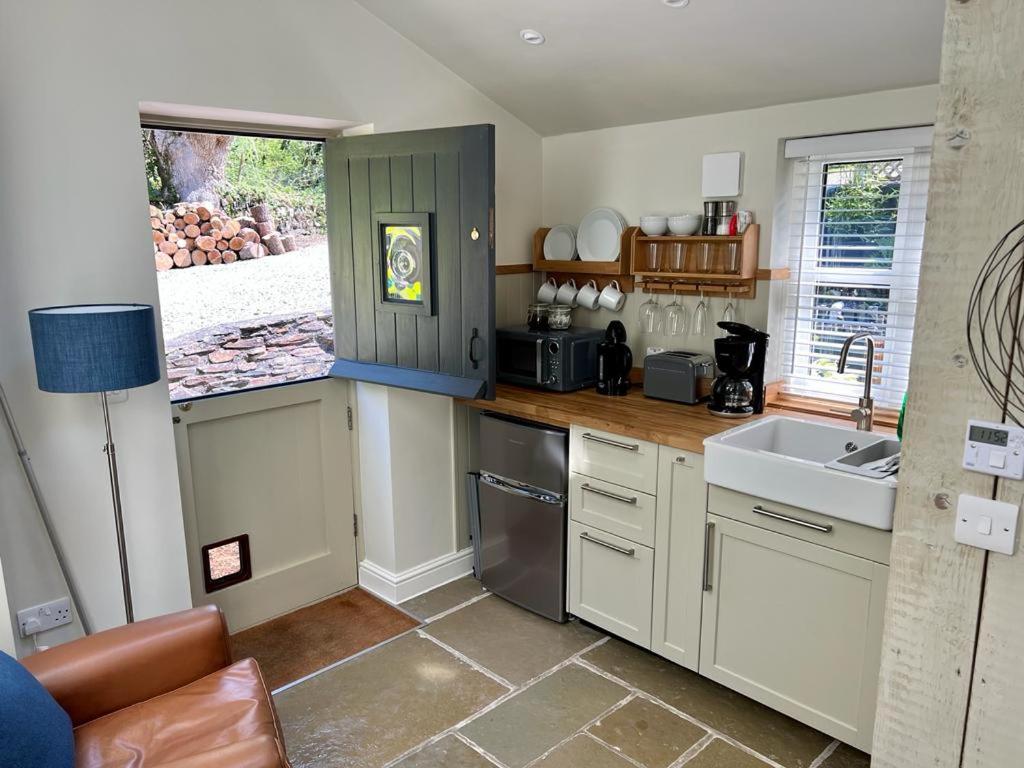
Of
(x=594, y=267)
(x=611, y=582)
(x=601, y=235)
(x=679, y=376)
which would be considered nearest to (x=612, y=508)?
(x=611, y=582)

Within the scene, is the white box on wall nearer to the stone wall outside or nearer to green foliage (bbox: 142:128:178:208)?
the stone wall outside

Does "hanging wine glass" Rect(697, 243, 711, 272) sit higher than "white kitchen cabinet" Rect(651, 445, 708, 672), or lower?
higher

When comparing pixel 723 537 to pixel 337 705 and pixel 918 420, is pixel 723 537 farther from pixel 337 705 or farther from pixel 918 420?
pixel 337 705

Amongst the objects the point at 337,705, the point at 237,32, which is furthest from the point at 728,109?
the point at 337,705

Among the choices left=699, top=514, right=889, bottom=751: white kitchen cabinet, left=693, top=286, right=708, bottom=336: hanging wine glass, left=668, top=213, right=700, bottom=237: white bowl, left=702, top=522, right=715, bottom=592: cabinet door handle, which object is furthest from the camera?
left=693, top=286, right=708, bottom=336: hanging wine glass

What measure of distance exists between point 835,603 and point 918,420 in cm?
85

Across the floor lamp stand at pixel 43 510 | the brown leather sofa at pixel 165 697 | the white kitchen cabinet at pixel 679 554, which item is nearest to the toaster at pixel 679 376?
the white kitchen cabinet at pixel 679 554

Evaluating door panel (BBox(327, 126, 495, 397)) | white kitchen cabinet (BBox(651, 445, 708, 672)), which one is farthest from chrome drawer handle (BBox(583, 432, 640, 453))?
door panel (BBox(327, 126, 495, 397))

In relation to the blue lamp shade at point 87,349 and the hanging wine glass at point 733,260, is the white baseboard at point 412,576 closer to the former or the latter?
the blue lamp shade at point 87,349

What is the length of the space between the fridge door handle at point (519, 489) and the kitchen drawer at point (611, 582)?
0.40ft

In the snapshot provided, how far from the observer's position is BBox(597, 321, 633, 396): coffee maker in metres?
3.14

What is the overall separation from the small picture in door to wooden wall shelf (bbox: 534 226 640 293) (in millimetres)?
905

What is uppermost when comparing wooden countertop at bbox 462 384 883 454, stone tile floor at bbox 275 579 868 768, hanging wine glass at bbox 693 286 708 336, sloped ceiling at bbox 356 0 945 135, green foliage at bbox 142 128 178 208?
sloped ceiling at bbox 356 0 945 135

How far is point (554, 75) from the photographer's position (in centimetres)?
304
